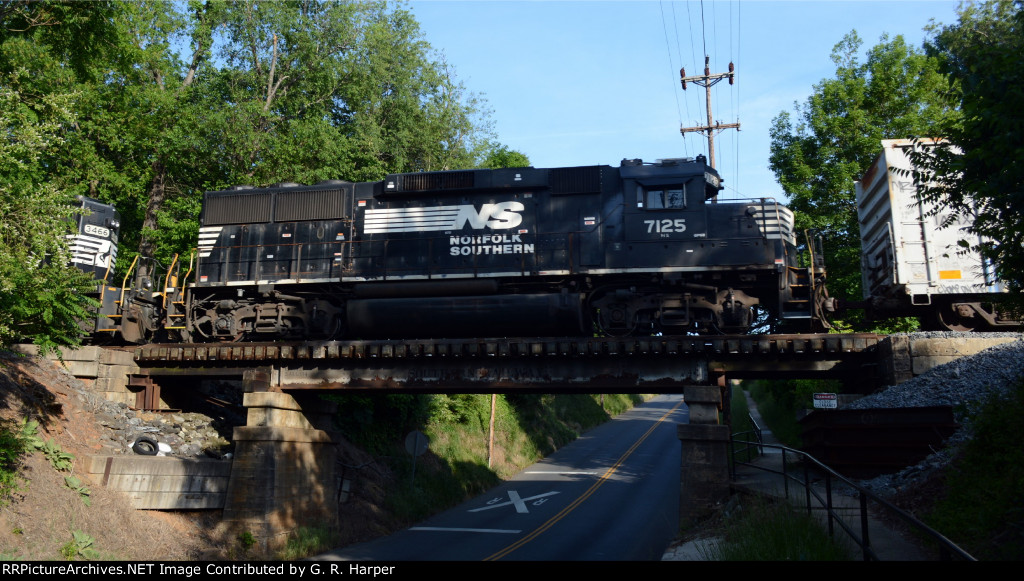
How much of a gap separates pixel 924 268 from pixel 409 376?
1259 centimetres

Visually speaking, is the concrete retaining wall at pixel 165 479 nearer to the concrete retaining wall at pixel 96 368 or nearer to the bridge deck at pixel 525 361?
the bridge deck at pixel 525 361

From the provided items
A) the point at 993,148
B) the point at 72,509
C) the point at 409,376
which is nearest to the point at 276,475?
the point at 409,376

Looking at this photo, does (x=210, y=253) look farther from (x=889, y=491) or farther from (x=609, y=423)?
(x=609, y=423)

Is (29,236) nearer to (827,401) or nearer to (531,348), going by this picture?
(531,348)

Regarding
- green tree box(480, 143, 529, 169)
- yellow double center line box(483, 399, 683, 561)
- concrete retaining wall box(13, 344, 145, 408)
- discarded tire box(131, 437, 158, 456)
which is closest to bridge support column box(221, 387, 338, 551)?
discarded tire box(131, 437, 158, 456)

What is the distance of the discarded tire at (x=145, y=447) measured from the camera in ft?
52.9

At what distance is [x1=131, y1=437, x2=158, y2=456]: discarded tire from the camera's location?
1611 centimetres

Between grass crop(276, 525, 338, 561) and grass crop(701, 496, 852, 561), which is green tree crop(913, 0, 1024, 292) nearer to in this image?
grass crop(701, 496, 852, 561)

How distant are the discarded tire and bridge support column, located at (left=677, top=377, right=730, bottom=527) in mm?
12798

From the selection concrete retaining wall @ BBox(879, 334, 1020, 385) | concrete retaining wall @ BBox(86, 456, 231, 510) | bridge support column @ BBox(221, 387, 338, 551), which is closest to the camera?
concrete retaining wall @ BBox(879, 334, 1020, 385)

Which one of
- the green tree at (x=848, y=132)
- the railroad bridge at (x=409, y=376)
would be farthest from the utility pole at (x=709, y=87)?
the railroad bridge at (x=409, y=376)

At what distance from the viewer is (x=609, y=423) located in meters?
51.7

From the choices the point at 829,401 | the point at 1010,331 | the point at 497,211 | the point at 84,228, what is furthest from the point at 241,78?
the point at 1010,331

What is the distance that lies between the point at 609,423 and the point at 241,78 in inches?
Result: 1402
